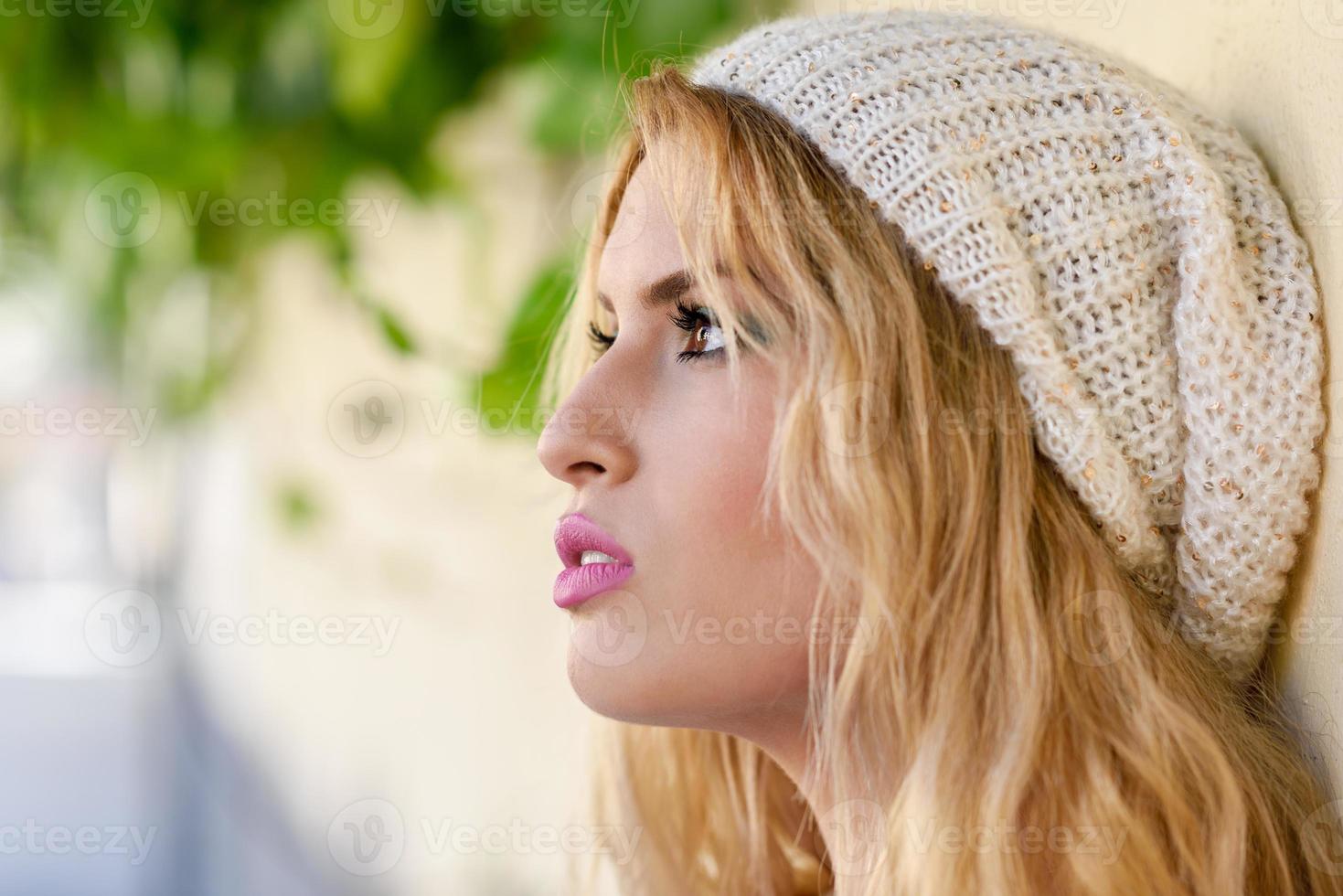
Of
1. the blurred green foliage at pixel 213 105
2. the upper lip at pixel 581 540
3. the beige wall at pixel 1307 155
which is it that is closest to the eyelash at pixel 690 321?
the upper lip at pixel 581 540

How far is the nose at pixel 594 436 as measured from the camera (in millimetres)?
762

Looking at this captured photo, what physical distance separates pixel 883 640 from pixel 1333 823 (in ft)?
0.92

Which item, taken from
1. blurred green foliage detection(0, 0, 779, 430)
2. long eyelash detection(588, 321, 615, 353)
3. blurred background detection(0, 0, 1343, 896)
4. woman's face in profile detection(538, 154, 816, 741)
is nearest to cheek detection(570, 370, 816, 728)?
woman's face in profile detection(538, 154, 816, 741)

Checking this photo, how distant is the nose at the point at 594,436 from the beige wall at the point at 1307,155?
0.43m

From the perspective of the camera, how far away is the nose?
762mm

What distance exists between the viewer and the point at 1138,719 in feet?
2.31

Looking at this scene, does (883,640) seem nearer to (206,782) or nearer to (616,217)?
(616,217)

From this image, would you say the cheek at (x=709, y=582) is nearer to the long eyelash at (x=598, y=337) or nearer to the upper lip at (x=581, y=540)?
the upper lip at (x=581, y=540)

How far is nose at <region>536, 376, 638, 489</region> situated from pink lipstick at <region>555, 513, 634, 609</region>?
3 cm

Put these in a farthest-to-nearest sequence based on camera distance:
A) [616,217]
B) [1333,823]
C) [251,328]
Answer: [251,328], [616,217], [1333,823]

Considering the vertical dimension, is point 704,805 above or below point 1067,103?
below

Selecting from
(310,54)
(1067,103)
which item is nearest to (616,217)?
(1067,103)

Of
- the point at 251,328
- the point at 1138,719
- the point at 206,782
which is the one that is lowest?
the point at 206,782

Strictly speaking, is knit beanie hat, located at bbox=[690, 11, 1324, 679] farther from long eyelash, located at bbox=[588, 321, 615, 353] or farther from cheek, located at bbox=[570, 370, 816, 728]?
long eyelash, located at bbox=[588, 321, 615, 353]
